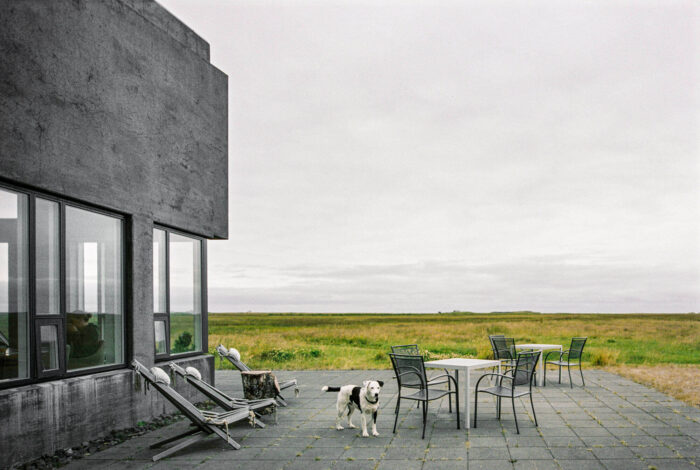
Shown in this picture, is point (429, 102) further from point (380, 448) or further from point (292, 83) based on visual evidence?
point (380, 448)

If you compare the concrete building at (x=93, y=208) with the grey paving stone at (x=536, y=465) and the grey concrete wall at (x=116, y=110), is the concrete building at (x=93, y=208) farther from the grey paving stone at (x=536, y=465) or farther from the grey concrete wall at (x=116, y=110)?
the grey paving stone at (x=536, y=465)

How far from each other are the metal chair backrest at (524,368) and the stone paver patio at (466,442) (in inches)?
21.9

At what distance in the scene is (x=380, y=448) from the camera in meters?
6.35

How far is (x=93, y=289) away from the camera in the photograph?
7.57 m

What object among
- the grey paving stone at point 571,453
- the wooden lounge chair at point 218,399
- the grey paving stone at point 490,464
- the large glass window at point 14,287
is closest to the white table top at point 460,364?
the grey paving stone at point 571,453

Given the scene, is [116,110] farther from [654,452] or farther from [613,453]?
[654,452]

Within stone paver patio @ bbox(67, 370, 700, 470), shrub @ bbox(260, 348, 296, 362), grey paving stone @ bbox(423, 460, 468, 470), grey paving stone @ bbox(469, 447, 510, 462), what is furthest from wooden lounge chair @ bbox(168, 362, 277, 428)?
shrub @ bbox(260, 348, 296, 362)

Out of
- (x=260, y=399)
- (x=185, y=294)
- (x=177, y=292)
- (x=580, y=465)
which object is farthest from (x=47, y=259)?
(x=580, y=465)

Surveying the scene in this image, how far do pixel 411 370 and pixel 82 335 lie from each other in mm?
3984

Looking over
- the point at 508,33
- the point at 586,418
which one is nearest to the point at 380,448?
the point at 586,418

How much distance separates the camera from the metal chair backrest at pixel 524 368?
7164 millimetres

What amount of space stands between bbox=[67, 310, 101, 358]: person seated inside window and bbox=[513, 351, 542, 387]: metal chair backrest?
5.16m

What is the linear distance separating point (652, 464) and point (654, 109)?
48.3ft

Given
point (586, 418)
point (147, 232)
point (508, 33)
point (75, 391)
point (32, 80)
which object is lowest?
point (586, 418)
